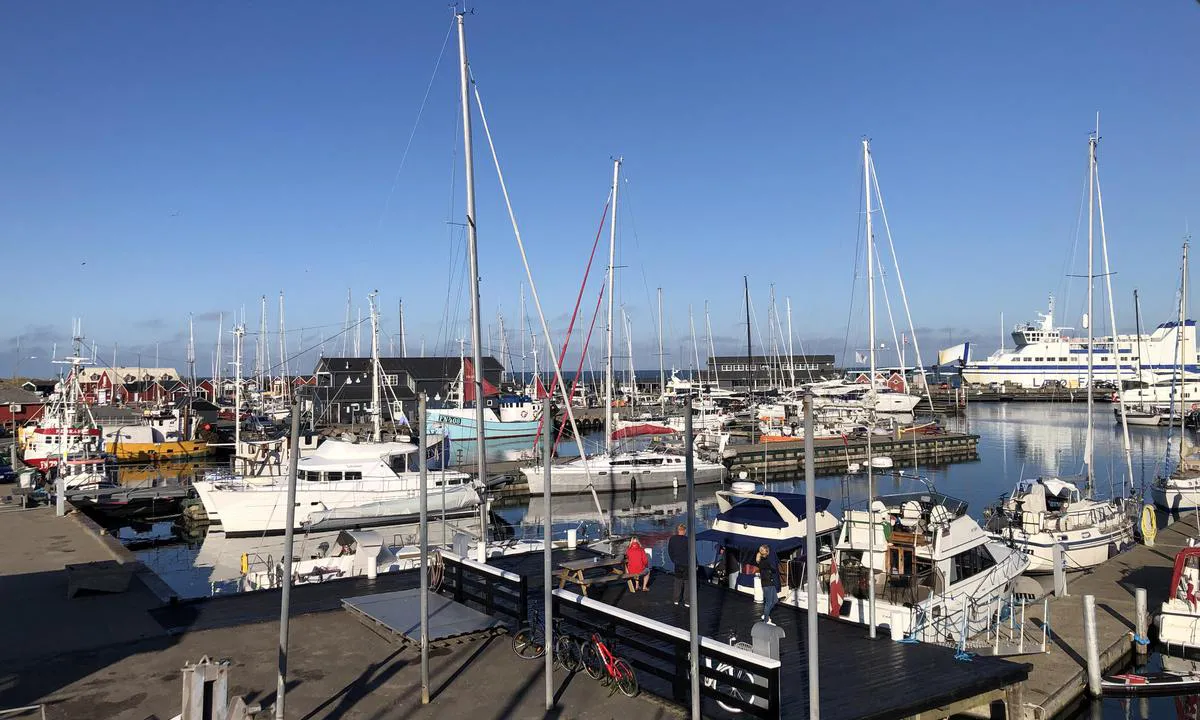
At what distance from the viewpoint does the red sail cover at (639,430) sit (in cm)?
5738

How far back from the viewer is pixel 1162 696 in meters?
16.5

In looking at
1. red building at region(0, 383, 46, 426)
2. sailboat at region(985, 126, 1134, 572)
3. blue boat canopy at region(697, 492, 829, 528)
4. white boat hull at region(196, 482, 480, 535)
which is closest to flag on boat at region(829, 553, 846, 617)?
blue boat canopy at region(697, 492, 829, 528)

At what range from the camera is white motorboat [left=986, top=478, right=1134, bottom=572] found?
2706cm

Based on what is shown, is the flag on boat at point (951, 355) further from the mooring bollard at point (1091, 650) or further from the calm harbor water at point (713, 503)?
the mooring bollard at point (1091, 650)

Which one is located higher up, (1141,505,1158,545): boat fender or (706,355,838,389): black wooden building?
(706,355,838,389): black wooden building

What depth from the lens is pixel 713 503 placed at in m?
46.9

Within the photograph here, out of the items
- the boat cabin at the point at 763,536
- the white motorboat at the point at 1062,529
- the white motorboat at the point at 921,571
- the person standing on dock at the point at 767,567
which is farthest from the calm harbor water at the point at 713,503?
the white motorboat at the point at 1062,529

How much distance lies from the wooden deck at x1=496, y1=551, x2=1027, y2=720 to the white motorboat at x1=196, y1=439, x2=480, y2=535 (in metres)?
22.7

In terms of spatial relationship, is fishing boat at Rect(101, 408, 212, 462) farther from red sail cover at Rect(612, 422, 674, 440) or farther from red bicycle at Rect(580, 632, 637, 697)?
red bicycle at Rect(580, 632, 637, 697)

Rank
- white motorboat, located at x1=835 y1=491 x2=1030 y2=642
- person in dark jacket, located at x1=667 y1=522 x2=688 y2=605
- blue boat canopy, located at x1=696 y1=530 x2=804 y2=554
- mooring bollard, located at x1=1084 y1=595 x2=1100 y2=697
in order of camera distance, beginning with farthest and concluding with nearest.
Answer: blue boat canopy, located at x1=696 y1=530 x2=804 y2=554 → white motorboat, located at x1=835 y1=491 x2=1030 y2=642 → mooring bollard, located at x1=1084 y1=595 x2=1100 y2=697 → person in dark jacket, located at x1=667 y1=522 x2=688 y2=605

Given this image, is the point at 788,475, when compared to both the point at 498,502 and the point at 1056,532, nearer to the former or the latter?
the point at 498,502

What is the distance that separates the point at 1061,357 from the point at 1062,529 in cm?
12283

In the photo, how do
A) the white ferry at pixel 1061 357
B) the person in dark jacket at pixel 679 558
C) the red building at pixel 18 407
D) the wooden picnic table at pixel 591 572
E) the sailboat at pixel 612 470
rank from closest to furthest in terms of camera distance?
the person in dark jacket at pixel 679 558, the wooden picnic table at pixel 591 572, the sailboat at pixel 612 470, the red building at pixel 18 407, the white ferry at pixel 1061 357

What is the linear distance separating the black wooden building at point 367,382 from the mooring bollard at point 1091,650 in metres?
75.4
